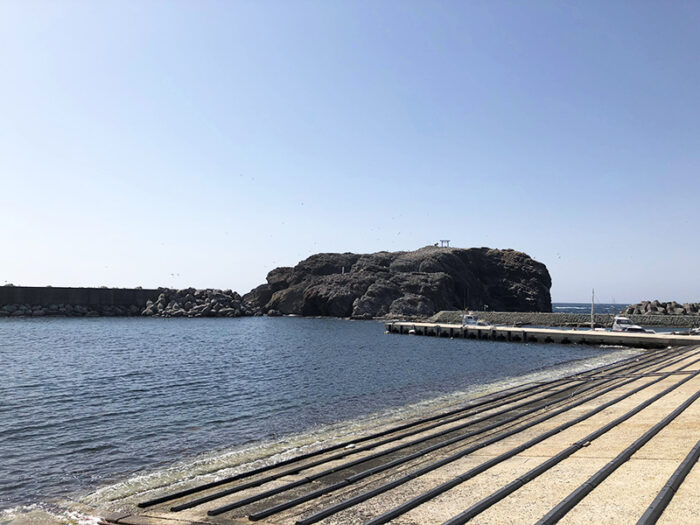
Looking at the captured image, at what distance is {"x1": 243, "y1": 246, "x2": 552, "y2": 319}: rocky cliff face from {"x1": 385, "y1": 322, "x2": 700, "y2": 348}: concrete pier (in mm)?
53938

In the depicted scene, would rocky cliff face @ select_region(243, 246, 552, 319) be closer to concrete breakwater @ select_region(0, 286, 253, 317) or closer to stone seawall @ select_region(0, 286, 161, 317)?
concrete breakwater @ select_region(0, 286, 253, 317)

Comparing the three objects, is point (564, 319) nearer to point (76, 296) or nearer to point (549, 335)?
point (549, 335)

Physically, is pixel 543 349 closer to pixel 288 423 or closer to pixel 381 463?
pixel 288 423

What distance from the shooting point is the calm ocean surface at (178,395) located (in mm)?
17312

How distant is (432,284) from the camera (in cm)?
15662

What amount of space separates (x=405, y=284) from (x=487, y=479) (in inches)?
5817

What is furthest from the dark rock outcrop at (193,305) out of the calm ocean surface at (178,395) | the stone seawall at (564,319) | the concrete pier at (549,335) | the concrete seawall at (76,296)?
the calm ocean surface at (178,395)

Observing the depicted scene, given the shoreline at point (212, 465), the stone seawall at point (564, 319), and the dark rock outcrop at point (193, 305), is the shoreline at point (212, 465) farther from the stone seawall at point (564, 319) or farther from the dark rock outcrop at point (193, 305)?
the dark rock outcrop at point (193, 305)

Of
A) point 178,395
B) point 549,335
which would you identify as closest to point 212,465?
point 178,395

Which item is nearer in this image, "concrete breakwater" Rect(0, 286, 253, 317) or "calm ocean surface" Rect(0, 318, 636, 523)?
"calm ocean surface" Rect(0, 318, 636, 523)

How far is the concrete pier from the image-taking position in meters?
56.2

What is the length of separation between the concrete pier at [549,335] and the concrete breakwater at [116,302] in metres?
72.7

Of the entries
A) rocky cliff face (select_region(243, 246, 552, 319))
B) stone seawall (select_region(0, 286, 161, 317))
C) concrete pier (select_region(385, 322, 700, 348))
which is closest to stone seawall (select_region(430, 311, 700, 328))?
rocky cliff face (select_region(243, 246, 552, 319))

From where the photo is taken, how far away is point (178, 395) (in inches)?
1179
